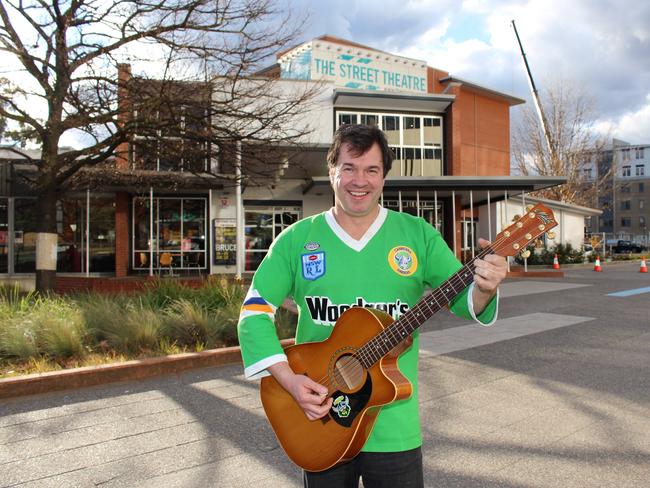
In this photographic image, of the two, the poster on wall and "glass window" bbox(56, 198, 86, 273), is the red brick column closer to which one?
"glass window" bbox(56, 198, 86, 273)

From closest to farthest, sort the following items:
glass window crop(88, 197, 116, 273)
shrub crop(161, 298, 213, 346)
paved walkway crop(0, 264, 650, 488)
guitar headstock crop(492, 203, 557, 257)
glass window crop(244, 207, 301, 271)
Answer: guitar headstock crop(492, 203, 557, 257) < paved walkway crop(0, 264, 650, 488) < shrub crop(161, 298, 213, 346) < glass window crop(88, 197, 116, 273) < glass window crop(244, 207, 301, 271)

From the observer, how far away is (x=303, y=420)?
2004mm

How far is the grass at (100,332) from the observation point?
6.01 meters

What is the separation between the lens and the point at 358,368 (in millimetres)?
1925

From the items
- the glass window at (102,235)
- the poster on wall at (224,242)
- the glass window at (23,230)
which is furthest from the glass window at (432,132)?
the glass window at (23,230)

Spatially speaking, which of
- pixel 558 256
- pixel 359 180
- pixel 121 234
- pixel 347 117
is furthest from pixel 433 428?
pixel 558 256

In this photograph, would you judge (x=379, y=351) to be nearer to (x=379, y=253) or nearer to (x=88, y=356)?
(x=379, y=253)

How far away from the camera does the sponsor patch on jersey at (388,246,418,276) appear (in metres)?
1.97

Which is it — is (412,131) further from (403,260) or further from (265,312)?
(265,312)

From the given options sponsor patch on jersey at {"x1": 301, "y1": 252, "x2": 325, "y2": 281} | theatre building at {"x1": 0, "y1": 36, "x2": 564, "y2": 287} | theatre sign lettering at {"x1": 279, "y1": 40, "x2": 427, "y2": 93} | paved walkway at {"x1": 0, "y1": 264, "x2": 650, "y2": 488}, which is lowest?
paved walkway at {"x1": 0, "y1": 264, "x2": 650, "y2": 488}

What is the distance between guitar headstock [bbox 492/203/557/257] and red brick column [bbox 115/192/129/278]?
1892 centimetres

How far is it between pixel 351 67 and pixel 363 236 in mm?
22867

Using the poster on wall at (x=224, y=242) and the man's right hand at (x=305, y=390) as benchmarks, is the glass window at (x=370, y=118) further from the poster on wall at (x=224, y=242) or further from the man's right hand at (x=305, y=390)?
the man's right hand at (x=305, y=390)

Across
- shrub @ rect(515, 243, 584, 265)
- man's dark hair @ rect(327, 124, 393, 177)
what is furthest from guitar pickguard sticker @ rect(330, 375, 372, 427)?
shrub @ rect(515, 243, 584, 265)
